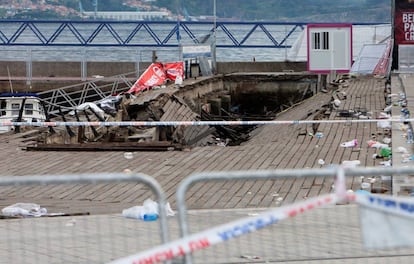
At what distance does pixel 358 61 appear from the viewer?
117 feet

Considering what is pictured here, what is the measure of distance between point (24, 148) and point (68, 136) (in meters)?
1.89

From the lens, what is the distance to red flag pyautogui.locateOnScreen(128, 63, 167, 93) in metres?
27.9

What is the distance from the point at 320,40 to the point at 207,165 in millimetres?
16767

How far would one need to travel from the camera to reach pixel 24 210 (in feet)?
35.6

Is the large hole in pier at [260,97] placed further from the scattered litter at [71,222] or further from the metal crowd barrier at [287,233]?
the metal crowd barrier at [287,233]

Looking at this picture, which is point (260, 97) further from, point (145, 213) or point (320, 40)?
point (145, 213)

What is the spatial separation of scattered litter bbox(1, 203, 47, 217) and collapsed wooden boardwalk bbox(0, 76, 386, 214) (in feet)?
0.79

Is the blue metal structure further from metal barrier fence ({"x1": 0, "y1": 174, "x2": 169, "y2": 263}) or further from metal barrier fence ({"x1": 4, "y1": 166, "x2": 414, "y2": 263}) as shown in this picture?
metal barrier fence ({"x1": 4, "y1": 166, "x2": 414, "y2": 263})

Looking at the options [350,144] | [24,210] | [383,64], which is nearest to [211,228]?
[24,210]

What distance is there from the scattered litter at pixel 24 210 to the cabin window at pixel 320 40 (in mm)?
20748

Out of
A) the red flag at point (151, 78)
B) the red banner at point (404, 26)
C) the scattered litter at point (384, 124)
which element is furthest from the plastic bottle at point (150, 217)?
the red banner at point (404, 26)

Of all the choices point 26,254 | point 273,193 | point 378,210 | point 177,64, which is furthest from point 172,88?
point 378,210

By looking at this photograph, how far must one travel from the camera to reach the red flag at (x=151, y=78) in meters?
27.9

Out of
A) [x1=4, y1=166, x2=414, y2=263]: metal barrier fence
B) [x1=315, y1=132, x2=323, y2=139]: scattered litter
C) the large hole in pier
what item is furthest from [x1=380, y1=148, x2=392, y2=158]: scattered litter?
the large hole in pier
